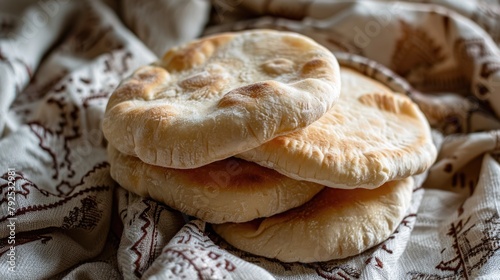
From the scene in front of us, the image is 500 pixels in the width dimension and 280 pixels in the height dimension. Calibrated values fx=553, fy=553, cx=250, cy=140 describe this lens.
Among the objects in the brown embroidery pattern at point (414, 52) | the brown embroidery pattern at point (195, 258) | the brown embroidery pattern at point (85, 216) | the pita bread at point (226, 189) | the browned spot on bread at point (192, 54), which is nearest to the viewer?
the brown embroidery pattern at point (195, 258)

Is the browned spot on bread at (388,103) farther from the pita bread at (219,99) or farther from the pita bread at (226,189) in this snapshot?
the pita bread at (226,189)

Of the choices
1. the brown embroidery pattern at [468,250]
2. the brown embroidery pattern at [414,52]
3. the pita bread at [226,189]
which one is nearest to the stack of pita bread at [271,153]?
the pita bread at [226,189]

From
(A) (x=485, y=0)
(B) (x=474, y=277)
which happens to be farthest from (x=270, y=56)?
(A) (x=485, y=0)

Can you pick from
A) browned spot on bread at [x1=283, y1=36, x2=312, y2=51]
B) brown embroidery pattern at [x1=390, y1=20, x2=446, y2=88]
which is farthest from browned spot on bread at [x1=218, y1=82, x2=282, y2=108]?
brown embroidery pattern at [x1=390, y1=20, x2=446, y2=88]

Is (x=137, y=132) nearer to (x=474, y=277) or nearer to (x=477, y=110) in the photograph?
(x=474, y=277)

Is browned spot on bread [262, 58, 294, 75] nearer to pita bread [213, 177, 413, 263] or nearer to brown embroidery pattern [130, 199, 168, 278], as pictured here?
pita bread [213, 177, 413, 263]

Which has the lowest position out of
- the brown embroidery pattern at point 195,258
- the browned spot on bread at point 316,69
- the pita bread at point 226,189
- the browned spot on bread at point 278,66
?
the brown embroidery pattern at point 195,258

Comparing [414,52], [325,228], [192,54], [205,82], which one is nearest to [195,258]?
[325,228]
